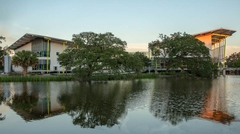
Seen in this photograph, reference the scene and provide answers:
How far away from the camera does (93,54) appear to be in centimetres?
3600

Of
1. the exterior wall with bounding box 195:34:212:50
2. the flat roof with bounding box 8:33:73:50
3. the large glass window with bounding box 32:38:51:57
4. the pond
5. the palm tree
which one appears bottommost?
the pond

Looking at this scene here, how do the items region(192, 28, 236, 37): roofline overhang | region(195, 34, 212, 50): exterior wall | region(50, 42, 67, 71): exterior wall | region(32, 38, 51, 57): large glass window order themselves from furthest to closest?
region(195, 34, 212, 50): exterior wall < region(192, 28, 236, 37): roofline overhang < region(50, 42, 67, 71): exterior wall < region(32, 38, 51, 57): large glass window

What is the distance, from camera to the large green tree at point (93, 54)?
121 feet

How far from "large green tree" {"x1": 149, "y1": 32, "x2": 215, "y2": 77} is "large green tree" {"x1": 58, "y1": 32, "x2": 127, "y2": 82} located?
824 inches

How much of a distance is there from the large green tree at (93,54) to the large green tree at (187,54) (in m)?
20.9

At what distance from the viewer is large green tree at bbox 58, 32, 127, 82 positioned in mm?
36875

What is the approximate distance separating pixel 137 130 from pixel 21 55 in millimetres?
40837

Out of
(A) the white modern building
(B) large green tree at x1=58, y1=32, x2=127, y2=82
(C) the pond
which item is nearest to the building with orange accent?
(A) the white modern building

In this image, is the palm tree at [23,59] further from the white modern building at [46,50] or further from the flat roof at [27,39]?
the white modern building at [46,50]

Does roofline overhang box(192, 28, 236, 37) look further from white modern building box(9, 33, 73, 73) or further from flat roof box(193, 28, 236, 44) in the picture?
white modern building box(9, 33, 73, 73)

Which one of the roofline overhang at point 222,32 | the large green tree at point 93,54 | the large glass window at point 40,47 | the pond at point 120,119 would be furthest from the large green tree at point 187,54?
the pond at point 120,119

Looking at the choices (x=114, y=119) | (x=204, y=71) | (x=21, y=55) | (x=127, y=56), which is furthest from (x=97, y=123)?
(x=204, y=71)

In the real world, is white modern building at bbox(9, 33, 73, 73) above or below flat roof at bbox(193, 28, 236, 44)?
below

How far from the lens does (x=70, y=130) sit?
32.0 ft
